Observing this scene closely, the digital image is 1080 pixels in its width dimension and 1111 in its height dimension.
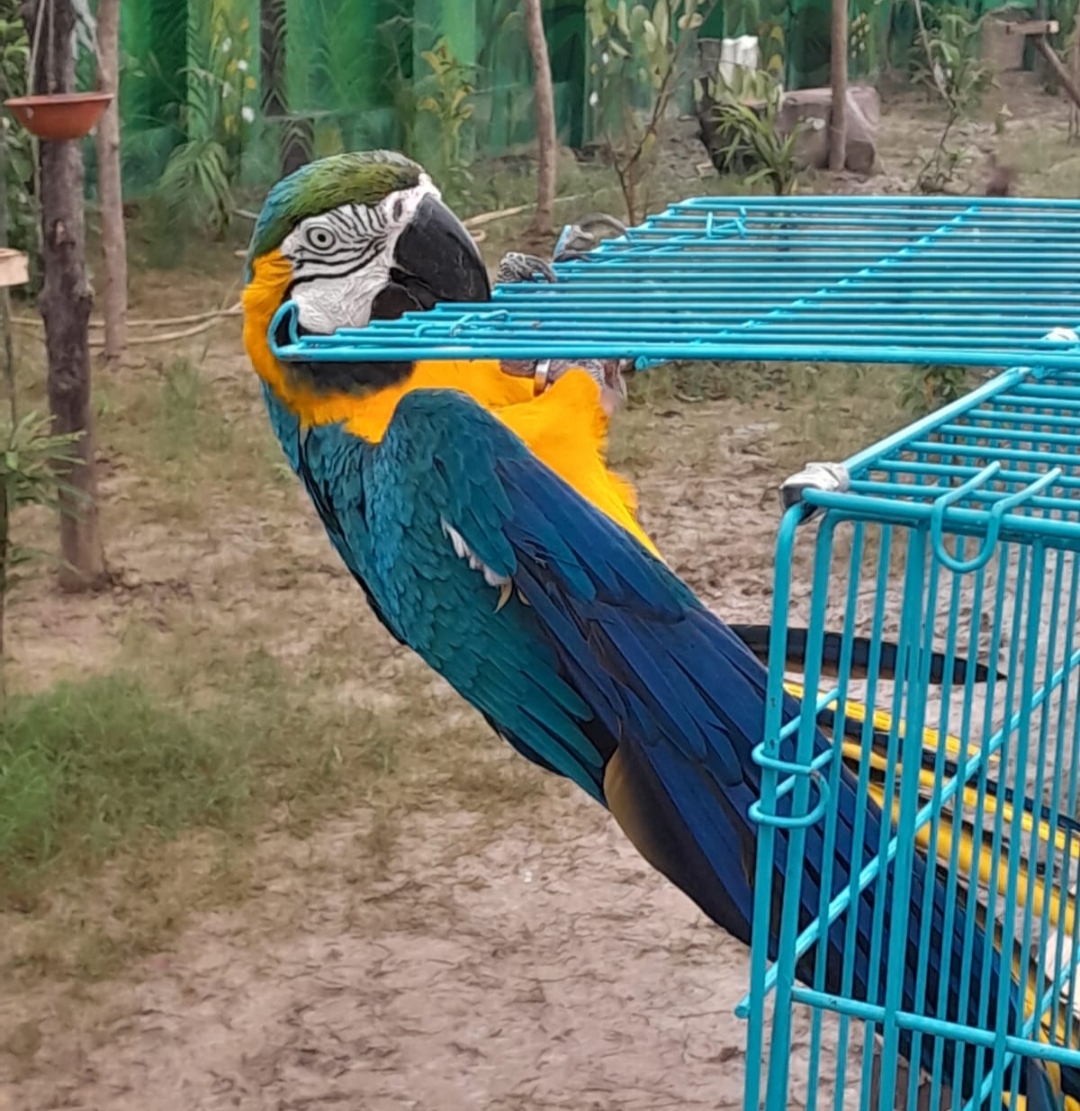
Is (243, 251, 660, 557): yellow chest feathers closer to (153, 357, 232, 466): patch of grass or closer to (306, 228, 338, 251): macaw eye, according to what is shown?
(306, 228, 338, 251): macaw eye

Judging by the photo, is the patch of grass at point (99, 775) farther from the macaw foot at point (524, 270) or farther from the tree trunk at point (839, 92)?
the tree trunk at point (839, 92)

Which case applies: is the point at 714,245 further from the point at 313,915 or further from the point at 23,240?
the point at 23,240

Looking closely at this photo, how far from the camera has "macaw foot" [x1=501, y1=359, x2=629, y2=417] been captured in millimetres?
1357

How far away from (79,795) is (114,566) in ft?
2.54

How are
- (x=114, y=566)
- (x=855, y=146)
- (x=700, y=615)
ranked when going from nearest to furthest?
(x=700, y=615), (x=114, y=566), (x=855, y=146)

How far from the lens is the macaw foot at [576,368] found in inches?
53.4

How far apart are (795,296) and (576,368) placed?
1.13 ft

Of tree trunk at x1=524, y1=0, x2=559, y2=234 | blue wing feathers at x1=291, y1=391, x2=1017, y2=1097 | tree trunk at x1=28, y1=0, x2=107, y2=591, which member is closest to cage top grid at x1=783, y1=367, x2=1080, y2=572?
blue wing feathers at x1=291, y1=391, x2=1017, y2=1097

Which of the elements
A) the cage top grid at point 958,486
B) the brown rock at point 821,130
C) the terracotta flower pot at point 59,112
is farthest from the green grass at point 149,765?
the brown rock at point 821,130

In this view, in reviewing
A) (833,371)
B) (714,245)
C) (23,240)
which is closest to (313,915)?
(714,245)

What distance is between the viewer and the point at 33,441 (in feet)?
7.44

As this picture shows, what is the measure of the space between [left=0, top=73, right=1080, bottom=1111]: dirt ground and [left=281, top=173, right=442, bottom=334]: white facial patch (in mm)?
845

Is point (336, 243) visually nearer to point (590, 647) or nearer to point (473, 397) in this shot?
point (473, 397)

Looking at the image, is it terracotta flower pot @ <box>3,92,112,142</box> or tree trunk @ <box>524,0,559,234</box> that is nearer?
terracotta flower pot @ <box>3,92,112,142</box>
